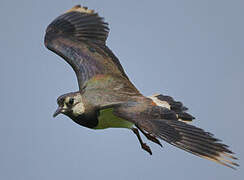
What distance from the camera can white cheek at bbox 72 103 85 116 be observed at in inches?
357

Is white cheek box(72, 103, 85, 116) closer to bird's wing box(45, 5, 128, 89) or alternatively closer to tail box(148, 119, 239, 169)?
bird's wing box(45, 5, 128, 89)

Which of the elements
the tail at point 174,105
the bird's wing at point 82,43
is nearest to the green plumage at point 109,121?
the tail at point 174,105

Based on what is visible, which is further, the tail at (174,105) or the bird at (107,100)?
the tail at (174,105)

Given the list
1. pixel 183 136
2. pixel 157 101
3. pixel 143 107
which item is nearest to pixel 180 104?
pixel 157 101

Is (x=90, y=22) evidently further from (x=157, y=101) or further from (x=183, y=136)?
(x=183, y=136)

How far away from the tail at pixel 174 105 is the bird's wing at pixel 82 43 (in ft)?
2.34

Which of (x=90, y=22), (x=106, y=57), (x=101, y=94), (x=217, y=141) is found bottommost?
(x=217, y=141)

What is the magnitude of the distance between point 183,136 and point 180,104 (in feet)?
8.23

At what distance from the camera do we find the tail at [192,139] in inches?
277

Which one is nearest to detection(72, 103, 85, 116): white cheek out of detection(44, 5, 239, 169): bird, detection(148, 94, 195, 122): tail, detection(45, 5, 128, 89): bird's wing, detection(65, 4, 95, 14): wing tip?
detection(44, 5, 239, 169): bird

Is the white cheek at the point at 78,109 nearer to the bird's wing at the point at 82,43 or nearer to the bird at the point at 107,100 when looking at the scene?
the bird at the point at 107,100

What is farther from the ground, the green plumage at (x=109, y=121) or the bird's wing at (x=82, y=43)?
the bird's wing at (x=82, y=43)

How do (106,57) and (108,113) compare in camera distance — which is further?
(106,57)

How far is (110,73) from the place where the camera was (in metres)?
10.1
